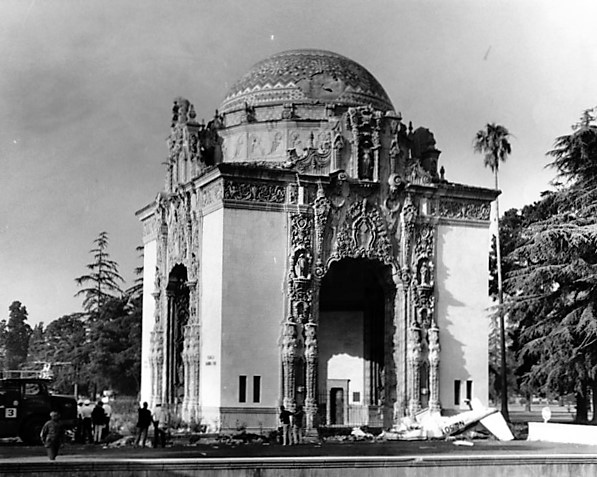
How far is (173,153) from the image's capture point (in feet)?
140

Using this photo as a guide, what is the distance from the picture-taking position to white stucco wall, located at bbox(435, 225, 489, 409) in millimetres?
39531

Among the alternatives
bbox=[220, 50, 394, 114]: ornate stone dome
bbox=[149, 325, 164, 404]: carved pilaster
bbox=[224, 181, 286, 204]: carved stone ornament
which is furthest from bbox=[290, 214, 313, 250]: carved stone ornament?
bbox=[149, 325, 164, 404]: carved pilaster

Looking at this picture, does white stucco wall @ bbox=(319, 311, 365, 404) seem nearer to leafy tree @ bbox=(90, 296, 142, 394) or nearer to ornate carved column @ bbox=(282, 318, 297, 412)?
ornate carved column @ bbox=(282, 318, 297, 412)

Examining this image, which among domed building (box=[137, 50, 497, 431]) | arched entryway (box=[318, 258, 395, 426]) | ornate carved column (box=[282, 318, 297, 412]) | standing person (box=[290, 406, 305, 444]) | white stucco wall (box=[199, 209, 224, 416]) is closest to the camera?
standing person (box=[290, 406, 305, 444])

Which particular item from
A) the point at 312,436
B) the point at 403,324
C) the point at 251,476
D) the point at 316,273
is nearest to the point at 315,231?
the point at 316,273

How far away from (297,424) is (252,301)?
4.93 metres

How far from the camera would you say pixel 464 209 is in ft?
133

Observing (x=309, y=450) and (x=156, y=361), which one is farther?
(x=156, y=361)

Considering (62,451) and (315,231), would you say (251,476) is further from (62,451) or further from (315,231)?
(315,231)

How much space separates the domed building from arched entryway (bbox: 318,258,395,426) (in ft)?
0.21

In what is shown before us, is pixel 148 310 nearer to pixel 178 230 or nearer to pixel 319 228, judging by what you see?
pixel 178 230

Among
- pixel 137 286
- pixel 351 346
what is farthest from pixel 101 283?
pixel 351 346

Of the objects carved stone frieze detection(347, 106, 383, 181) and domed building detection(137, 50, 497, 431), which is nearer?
domed building detection(137, 50, 497, 431)

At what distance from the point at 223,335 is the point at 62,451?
32.9 feet
